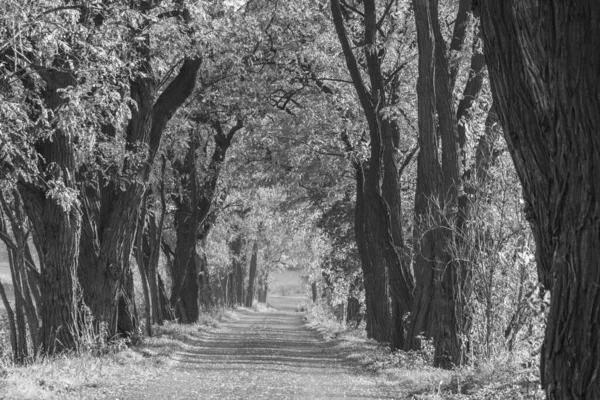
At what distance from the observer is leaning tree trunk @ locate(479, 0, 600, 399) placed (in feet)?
16.4

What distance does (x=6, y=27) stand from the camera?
1159 cm

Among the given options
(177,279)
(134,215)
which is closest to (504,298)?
(134,215)

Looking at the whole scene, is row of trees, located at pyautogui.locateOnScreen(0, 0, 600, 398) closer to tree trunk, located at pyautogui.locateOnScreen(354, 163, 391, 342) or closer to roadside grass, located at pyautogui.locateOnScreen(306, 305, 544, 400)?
tree trunk, located at pyautogui.locateOnScreen(354, 163, 391, 342)

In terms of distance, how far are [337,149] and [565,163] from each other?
2177 cm

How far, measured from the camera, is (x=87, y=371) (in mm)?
Answer: 14156

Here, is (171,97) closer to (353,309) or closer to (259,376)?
(259,376)

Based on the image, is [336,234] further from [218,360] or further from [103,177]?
[103,177]

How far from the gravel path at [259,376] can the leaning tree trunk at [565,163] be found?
819cm

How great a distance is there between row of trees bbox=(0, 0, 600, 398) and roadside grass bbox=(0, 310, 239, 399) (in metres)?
0.69

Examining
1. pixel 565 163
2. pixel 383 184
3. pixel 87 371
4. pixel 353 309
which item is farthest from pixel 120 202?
pixel 353 309

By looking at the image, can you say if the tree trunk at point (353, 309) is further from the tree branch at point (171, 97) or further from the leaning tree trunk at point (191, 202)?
the tree branch at point (171, 97)

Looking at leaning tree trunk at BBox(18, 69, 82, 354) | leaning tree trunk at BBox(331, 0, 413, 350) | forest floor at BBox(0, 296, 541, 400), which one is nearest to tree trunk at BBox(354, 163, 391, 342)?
forest floor at BBox(0, 296, 541, 400)

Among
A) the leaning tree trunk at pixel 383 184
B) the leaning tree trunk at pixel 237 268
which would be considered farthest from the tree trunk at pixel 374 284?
the leaning tree trunk at pixel 237 268

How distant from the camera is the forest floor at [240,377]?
12.4 metres
